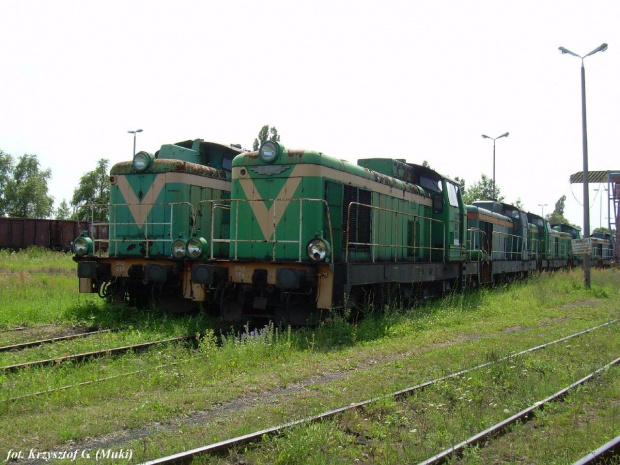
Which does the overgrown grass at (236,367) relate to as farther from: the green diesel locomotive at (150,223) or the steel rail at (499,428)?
the green diesel locomotive at (150,223)

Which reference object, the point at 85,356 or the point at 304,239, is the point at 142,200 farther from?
the point at 85,356

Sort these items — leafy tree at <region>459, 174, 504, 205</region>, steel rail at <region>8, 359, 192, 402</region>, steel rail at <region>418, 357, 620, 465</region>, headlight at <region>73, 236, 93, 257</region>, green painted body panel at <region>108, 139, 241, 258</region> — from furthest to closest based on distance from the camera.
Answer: leafy tree at <region>459, 174, 504, 205</region> → green painted body panel at <region>108, 139, 241, 258</region> → headlight at <region>73, 236, 93, 257</region> → steel rail at <region>8, 359, 192, 402</region> → steel rail at <region>418, 357, 620, 465</region>

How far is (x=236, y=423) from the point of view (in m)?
4.91

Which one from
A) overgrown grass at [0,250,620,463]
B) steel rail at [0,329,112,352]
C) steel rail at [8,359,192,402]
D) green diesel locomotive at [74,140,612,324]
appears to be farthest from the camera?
green diesel locomotive at [74,140,612,324]

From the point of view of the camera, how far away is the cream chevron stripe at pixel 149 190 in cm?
1176

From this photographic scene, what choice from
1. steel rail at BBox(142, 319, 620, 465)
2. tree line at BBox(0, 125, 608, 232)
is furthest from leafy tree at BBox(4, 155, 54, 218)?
steel rail at BBox(142, 319, 620, 465)

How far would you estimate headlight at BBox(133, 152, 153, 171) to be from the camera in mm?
11898

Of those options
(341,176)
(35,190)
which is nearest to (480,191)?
(341,176)

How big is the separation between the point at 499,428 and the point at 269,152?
21.5 ft

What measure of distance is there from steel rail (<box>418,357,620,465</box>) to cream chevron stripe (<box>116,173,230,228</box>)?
27.3ft

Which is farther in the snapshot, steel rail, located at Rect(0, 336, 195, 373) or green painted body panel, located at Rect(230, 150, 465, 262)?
green painted body panel, located at Rect(230, 150, 465, 262)

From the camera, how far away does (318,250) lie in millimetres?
8875

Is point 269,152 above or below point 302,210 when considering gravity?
above

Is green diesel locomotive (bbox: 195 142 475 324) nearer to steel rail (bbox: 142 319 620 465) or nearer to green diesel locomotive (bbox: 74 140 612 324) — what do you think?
green diesel locomotive (bbox: 74 140 612 324)
